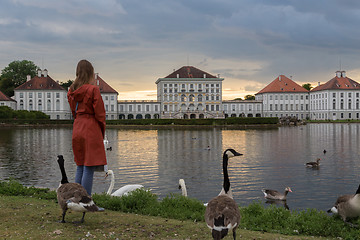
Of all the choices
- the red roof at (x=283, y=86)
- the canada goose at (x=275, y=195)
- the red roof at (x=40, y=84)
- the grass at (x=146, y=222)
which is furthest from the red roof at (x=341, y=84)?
the grass at (x=146, y=222)

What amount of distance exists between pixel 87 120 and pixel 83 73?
31.2 inches

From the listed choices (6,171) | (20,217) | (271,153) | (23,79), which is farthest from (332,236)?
(23,79)

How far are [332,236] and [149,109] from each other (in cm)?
10608

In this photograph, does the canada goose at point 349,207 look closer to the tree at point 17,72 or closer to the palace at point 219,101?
the palace at point 219,101

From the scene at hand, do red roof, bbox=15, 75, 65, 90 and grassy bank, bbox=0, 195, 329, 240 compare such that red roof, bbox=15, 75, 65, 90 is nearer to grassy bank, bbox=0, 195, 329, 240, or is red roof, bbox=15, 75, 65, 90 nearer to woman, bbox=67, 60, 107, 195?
grassy bank, bbox=0, 195, 329, 240

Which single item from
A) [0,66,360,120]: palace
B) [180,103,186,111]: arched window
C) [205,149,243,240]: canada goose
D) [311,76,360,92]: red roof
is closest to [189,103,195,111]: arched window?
[0,66,360,120]: palace

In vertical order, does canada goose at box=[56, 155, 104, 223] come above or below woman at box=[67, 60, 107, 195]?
below

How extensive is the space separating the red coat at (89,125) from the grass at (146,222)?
3.61ft

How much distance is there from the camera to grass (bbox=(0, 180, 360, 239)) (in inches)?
218

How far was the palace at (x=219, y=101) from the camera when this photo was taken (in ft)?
351

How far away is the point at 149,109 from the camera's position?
111625mm

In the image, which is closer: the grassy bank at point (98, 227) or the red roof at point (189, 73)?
the grassy bank at point (98, 227)

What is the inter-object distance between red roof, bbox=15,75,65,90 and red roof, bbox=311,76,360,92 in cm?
7633

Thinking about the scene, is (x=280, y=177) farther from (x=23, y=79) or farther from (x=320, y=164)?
(x=23, y=79)
